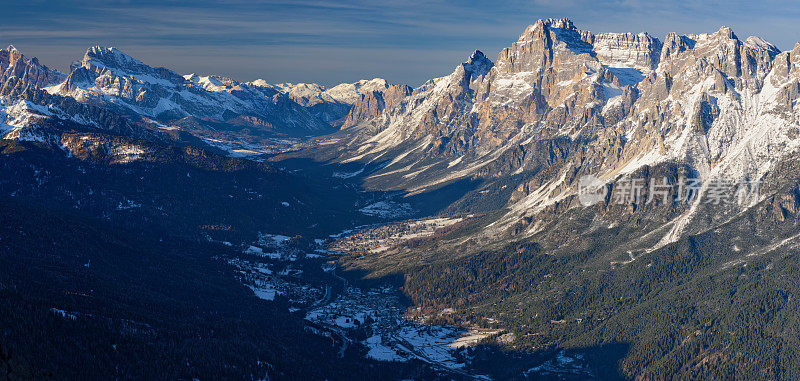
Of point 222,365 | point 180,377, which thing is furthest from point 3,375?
point 222,365

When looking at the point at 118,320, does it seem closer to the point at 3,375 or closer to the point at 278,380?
the point at 278,380

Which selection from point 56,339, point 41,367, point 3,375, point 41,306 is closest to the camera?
point 3,375

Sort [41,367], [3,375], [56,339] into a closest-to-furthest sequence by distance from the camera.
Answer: [3,375], [41,367], [56,339]

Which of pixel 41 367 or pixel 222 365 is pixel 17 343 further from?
pixel 222 365

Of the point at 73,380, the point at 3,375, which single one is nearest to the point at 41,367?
the point at 73,380

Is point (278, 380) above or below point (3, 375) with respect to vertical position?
below

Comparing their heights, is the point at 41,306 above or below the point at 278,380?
above

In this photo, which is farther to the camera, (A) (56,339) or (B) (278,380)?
(B) (278,380)

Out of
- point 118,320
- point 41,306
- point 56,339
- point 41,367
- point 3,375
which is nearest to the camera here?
point 3,375

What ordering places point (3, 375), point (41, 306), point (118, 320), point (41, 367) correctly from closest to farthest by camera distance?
point (3, 375), point (41, 367), point (41, 306), point (118, 320)
